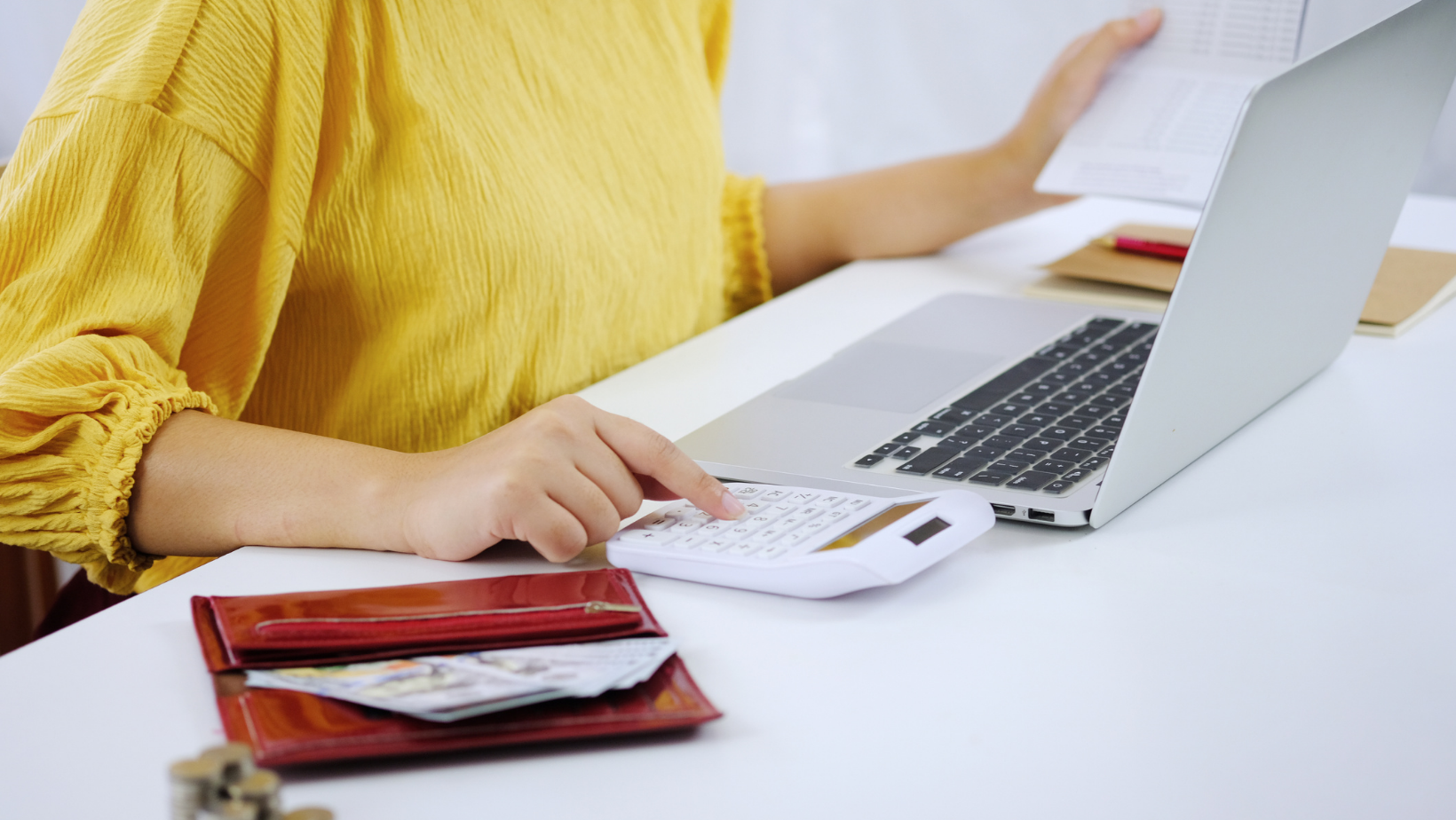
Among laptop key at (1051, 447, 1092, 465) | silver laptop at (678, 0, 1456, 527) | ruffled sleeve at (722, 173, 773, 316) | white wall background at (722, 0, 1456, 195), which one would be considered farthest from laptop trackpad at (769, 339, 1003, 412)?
white wall background at (722, 0, 1456, 195)

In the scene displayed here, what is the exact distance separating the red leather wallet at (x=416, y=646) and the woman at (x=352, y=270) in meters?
0.06

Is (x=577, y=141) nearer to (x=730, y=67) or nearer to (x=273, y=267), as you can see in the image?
(x=273, y=267)

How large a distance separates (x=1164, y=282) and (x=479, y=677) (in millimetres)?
754

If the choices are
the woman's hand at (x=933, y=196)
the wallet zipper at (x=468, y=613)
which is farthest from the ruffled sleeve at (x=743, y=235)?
the wallet zipper at (x=468, y=613)

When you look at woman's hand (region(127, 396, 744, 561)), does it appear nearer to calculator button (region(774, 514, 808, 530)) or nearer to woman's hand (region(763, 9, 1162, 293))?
calculator button (region(774, 514, 808, 530))

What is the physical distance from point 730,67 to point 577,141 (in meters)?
A: 1.23

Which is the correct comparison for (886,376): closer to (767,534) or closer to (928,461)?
(928,461)

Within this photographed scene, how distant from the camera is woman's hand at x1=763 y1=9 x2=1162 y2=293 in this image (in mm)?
1094

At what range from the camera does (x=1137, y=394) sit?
0.54 metres

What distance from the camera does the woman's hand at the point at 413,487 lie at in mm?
540

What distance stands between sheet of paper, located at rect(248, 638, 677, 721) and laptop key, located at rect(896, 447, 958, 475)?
0.22 metres

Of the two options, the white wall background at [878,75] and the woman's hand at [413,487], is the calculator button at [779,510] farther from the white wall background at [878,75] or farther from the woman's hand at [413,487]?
the white wall background at [878,75]

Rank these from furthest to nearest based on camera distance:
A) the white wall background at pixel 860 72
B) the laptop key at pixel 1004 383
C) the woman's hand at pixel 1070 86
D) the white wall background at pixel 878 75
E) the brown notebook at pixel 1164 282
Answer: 1. the white wall background at pixel 878 75
2. the white wall background at pixel 860 72
3. the woman's hand at pixel 1070 86
4. the brown notebook at pixel 1164 282
5. the laptop key at pixel 1004 383

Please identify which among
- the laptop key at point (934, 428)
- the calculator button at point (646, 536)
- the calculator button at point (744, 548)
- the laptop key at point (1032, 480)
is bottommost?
the laptop key at point (1032, 480)
